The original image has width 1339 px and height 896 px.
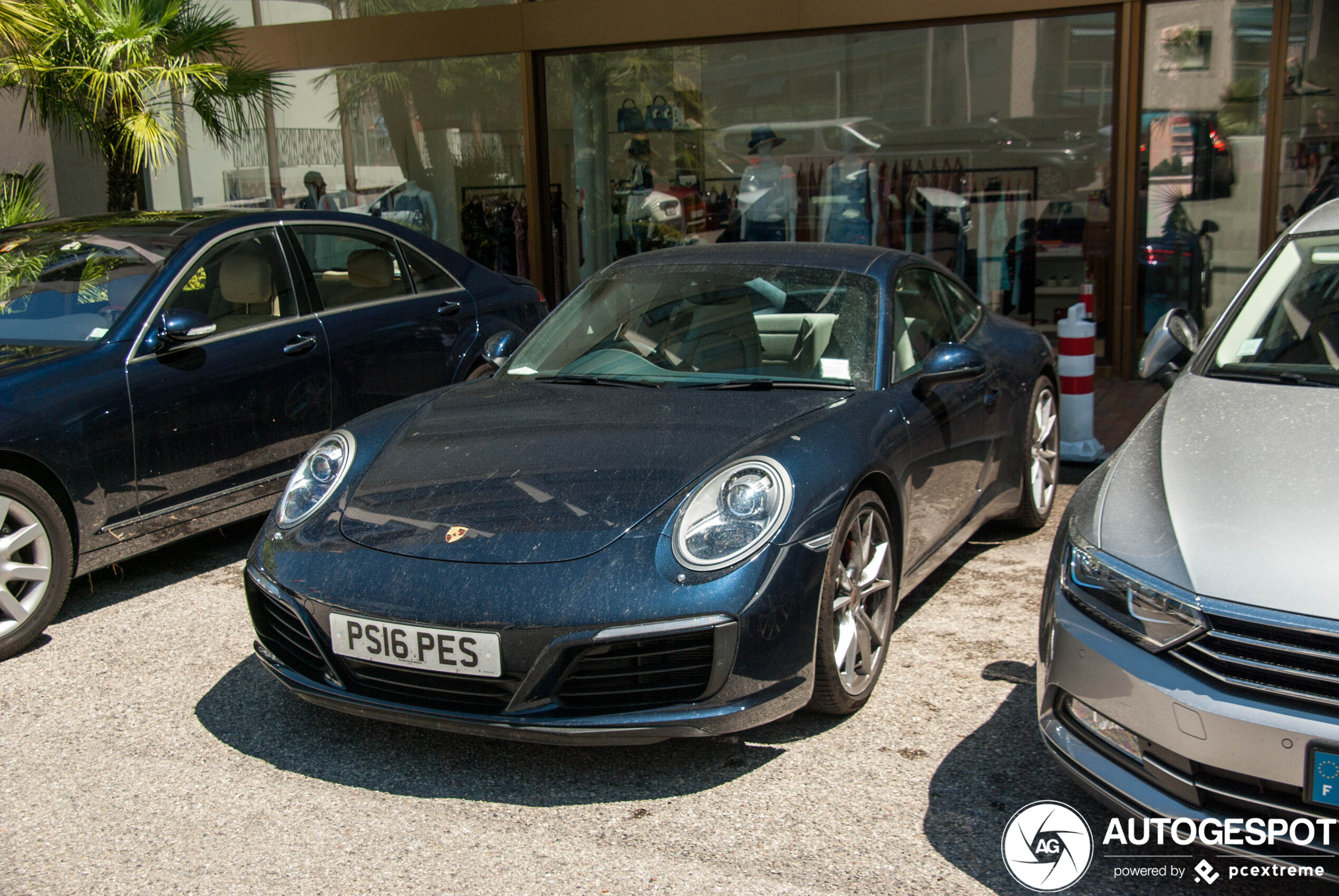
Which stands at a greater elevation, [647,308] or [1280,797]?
[647,308]

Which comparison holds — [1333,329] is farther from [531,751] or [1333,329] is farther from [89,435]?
[89,435]

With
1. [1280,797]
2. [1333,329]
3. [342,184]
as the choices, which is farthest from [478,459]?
[342,184]

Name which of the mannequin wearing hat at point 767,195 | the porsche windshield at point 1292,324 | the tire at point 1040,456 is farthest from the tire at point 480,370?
the mannequin wearing hat at point 767,195

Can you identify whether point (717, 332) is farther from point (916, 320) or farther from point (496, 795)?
point (496, 795)

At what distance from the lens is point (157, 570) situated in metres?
5.20

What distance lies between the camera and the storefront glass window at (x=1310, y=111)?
8.12m

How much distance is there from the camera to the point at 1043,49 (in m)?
8.83

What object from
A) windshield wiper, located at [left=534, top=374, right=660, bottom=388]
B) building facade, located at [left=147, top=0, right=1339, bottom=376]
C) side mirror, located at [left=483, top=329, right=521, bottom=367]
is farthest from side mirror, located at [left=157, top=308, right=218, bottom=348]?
building facade, located at [left=147, top=0, right=1339, bottom=376]

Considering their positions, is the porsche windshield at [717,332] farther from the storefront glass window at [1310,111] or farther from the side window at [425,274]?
the storefront glass window at [1310,111]

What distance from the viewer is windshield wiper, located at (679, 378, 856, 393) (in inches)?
152

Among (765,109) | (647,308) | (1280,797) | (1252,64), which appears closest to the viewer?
(1280,797)

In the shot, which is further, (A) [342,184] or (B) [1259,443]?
(A) [342,184]

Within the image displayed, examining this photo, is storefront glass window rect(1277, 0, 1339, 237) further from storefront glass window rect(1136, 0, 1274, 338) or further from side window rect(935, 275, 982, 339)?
side window rect(935, 275, 982, 339)

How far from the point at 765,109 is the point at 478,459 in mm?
7188
